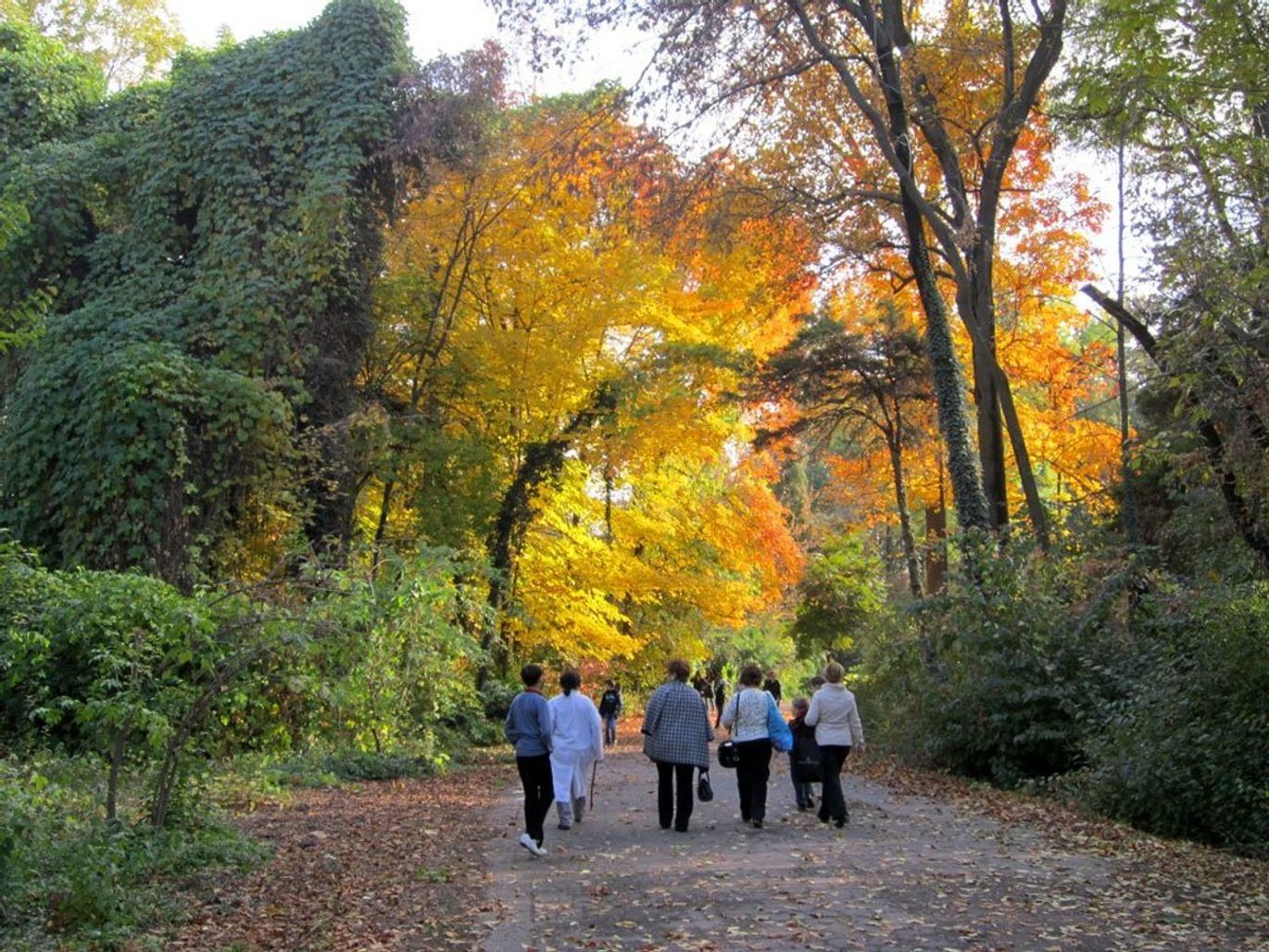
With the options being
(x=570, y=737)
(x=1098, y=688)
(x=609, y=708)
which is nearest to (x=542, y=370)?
(x=609, y=708)

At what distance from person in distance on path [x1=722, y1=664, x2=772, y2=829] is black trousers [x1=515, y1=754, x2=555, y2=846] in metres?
1.90

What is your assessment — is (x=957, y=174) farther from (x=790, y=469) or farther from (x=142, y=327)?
(x=790, y=469)

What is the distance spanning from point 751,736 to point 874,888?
3.19 metres

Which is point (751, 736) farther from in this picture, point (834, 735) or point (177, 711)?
point (177, 711)

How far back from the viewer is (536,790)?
9.79 m

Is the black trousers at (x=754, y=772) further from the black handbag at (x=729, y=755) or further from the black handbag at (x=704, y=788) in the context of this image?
the black handbag at (x=704, y=788)

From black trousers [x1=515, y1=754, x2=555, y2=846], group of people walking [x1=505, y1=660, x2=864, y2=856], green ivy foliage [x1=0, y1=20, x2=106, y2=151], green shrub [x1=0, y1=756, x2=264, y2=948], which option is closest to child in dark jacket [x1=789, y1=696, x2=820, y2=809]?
group of people walking [x1=505, y1=660, x2=864, y2=856]

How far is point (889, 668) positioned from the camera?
19.3 meters

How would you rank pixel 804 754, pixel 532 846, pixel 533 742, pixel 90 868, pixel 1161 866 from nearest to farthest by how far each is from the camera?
pixel 90 868
pixel 1161 866
pixel 532 846
pixel 533 742
pixel 804 754

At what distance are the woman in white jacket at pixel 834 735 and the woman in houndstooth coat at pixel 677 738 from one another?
1.16 metres

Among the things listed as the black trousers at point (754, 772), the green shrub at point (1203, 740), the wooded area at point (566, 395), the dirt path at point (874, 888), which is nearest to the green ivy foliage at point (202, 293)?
the wooded area at point (566, 395)

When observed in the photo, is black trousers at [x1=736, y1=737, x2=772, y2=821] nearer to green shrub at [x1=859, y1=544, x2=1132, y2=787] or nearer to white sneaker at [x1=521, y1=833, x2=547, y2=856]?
white sneaker at [x1=521, y1=833, x2=547, y2=856]

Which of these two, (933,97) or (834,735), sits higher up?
(933,97)

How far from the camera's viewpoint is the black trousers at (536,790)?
9586mm
